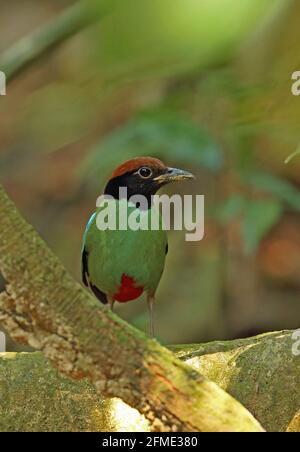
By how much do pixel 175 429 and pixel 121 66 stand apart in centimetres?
250

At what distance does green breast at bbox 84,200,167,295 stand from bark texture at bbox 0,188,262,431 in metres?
1.37

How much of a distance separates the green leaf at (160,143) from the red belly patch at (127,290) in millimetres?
813

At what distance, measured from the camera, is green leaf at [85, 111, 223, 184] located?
452 centimetres

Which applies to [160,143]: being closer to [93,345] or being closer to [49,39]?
[49,39]

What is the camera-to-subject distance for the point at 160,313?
17.3 ft

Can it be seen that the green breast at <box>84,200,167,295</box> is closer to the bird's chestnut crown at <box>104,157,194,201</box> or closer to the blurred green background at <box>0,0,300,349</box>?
the bird's chestnut crown at <box>104,157,194,201</box>

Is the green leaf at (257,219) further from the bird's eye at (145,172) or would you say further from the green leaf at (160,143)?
the bird's eye at (145,172)

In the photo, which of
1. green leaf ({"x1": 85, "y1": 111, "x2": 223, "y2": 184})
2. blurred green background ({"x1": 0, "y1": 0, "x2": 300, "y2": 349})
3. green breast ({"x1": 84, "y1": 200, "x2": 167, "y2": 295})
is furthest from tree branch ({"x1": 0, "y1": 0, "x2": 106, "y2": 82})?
green breast ({"x1": 84, "y1": 200, "x2": 167, "y2": 295})

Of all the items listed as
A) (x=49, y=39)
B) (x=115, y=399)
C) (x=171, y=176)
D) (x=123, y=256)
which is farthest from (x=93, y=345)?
(x=49, y=39)

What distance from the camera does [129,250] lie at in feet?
12.4

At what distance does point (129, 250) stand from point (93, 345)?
1435mm

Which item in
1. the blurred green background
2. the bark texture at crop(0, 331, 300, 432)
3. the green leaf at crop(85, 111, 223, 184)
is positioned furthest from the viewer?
the green leaf at crop(85, 111, 223, 184)

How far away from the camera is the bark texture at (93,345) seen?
2.32m
